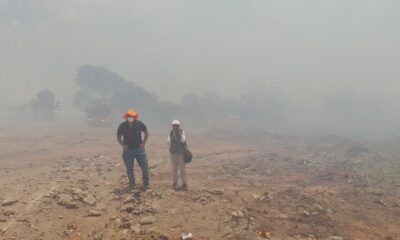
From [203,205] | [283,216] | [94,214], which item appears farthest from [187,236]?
[283,216]

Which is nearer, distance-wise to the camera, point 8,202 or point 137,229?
point 137,229

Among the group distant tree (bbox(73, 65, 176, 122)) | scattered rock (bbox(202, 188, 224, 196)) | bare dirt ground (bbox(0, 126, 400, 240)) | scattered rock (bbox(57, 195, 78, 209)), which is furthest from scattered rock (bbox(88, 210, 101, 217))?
distant tree (bbox(73, 65, 176, 122))

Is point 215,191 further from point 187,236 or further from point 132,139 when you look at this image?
point 187,236

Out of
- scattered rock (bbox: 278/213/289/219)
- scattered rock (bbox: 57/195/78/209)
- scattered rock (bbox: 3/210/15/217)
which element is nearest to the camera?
scattered rock (bbox: 3/210/15/217)

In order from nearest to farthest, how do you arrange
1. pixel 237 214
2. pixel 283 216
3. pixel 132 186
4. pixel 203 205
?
pixel 237 214 → pixel 283 216 → pixel 203 205 → pixel 132 186

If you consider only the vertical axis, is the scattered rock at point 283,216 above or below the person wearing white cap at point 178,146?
below

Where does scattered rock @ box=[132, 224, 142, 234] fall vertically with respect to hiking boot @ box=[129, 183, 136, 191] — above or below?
below

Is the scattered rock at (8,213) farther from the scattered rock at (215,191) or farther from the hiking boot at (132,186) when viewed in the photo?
the scattered rock at (215,191)

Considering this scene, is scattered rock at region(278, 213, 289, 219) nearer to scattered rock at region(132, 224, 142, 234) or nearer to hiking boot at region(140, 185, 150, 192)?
scattered rock at region(132, 224, 142, 234)

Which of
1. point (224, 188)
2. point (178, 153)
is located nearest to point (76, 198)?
point (178, 153)

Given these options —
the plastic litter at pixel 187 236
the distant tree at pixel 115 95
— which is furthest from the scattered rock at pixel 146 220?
the distant tree at pixel 115 95

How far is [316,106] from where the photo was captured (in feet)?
267

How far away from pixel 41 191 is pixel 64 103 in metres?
107

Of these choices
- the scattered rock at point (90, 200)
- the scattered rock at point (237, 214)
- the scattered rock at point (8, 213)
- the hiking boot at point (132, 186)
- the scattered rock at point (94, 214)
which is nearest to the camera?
the scattered rock at point (8, 213)
